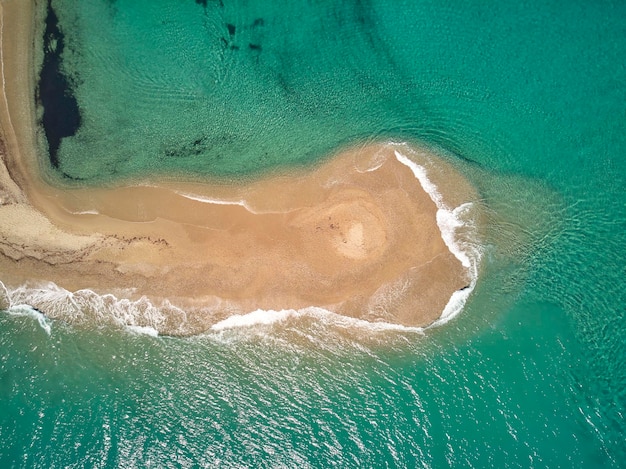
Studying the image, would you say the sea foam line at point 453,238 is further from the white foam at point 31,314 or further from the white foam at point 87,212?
the white foam at point 31,314

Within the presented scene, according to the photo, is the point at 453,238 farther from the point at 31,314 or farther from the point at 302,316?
the point at 31,314

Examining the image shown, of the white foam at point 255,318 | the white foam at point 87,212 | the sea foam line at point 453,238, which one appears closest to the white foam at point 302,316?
the white foam at point 255,318

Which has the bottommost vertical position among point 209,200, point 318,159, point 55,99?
point 209,200

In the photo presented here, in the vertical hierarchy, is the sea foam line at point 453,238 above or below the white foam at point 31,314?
above

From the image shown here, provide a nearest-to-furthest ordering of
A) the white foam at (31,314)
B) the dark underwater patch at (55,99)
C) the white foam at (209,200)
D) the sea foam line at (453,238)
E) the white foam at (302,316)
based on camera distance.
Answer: the white foam at (302,316) → the sea foam line at (453,238) → the white foam at (31,314) → the white foam at (209,200) → the dark underwater patch at (55,99)

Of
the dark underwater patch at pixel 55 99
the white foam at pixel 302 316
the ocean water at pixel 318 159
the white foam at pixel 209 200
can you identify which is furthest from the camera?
the dark underwater patch at pixel 55 99

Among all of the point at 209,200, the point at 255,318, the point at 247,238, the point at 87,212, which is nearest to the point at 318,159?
the point at 247,238

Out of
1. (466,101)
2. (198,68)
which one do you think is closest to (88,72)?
(198,68)
